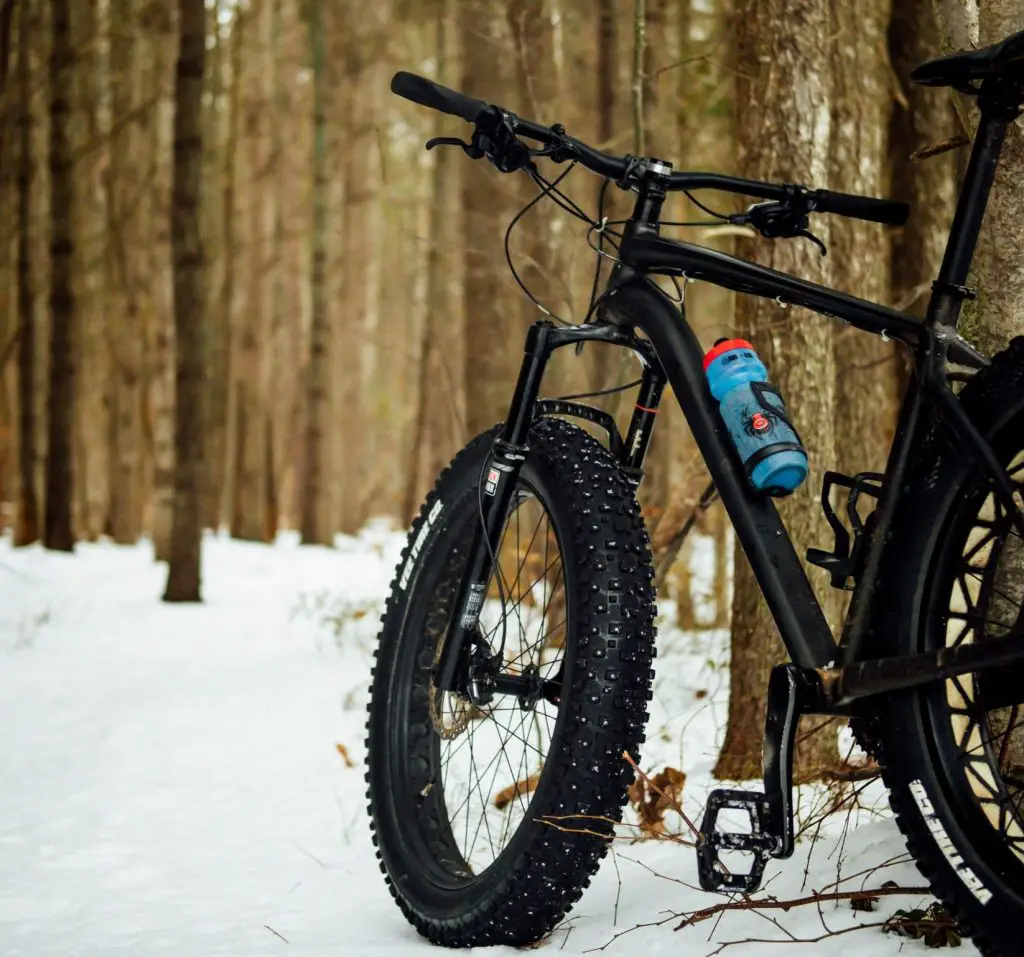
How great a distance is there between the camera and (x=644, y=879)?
3.32 meters

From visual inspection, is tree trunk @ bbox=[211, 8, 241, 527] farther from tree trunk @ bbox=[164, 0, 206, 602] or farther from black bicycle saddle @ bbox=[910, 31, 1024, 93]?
black bicycle saddle @ bbox=[910, 31, 1024, 93]

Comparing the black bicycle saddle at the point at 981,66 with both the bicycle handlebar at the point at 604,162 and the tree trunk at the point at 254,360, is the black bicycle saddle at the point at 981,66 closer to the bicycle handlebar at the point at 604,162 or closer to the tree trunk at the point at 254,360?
the bicycle handlebar at the point at 604,162

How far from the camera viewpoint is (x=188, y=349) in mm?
10500

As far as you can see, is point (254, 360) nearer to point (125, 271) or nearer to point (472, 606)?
point (125, 271)

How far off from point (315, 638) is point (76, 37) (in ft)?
34.4

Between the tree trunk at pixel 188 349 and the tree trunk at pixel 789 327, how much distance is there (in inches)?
275

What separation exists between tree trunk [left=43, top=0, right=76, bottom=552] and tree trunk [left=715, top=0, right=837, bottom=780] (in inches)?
395

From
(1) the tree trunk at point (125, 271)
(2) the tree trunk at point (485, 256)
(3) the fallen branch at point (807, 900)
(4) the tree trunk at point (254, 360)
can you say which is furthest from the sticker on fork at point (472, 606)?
(4) the tree trunk at point (254, 360)

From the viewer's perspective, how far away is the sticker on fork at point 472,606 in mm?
3090

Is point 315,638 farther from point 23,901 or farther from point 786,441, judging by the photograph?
point 786,441

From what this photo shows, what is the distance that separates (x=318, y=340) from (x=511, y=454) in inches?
544

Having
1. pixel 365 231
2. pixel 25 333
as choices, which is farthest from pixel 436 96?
pixel 365 231

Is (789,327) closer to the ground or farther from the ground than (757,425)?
farther from the ground

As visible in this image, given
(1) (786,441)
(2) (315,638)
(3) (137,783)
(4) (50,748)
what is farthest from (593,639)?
(2) (315,638)
